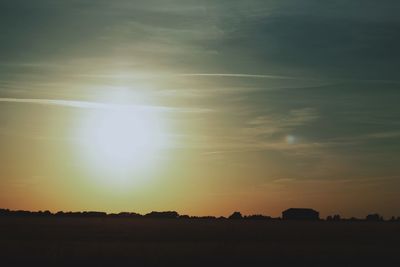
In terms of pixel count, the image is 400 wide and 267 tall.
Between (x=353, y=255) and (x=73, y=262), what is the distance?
24499 millimetres

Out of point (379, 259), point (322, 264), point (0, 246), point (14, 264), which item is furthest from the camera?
point (0, 246)

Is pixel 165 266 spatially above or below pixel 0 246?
below

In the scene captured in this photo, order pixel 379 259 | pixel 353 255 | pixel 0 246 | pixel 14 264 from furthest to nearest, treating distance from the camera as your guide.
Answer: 1. pixel 0 246
2. pixel 353 255
3. pixel 379 259
4. pixel 14 264

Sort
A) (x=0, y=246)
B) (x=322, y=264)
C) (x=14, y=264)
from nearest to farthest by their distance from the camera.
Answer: (x=14, y=264)
(x=322, y=264)
(x=0, y=246)

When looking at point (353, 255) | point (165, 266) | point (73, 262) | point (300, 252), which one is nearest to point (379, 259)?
point (353, 255)

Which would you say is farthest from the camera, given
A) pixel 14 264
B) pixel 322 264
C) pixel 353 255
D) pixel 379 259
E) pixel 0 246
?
pixel 0 246

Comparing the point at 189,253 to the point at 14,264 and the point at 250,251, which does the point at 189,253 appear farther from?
the point at 14,264

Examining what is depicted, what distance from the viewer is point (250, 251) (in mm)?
66938

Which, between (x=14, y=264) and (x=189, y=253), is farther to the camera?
(x=189, y=253)

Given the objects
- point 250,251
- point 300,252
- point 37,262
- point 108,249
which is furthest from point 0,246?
point 300,252

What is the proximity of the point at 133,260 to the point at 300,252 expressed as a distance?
18.2m

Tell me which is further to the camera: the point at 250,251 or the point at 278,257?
the point at 250,251

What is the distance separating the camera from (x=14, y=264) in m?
49.6

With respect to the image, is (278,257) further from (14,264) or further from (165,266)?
(14,264)
